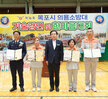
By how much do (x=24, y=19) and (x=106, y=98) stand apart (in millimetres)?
6784

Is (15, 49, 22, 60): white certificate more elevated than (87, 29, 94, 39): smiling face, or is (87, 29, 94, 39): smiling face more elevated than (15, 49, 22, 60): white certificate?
(87, 29, 94, 39): smiling face

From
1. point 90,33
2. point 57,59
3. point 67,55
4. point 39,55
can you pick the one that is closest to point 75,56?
point 67,55

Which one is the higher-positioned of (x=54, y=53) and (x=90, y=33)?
(x=90, y=33)

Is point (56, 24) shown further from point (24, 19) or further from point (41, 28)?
point (24, 19)

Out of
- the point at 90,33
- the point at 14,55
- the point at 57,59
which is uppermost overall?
the point at 90,33

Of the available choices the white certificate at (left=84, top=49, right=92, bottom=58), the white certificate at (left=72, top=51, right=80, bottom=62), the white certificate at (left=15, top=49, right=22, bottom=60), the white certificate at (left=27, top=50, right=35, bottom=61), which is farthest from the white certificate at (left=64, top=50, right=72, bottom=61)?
the white certificate at (left=15, top=49, right=22, bottom=60)

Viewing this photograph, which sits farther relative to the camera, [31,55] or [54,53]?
[31,55]

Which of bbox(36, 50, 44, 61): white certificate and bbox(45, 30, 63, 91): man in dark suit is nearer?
bbox(45, 30, 63, 91): man in dark suit

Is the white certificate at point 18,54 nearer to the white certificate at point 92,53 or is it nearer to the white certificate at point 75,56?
the white certificate at point 75,56

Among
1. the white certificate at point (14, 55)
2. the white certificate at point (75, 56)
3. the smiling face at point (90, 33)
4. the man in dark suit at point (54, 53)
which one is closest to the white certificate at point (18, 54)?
the white certificate at point (14, 55)

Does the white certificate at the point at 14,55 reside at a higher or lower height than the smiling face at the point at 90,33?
lower

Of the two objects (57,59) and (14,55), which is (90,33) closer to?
(57,59)

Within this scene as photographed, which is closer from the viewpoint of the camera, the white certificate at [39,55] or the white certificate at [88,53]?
the white certificate at [88,53]

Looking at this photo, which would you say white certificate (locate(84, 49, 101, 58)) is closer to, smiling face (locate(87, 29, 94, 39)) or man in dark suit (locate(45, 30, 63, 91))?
smiling face (locate(87, 29, 94, 39))
